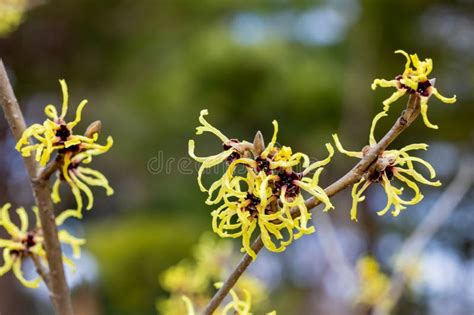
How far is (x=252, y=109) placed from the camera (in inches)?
189

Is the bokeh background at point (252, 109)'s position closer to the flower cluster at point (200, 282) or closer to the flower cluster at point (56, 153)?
the flower cluster at point (200, 282)

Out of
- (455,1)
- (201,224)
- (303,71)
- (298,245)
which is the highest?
(455,1)

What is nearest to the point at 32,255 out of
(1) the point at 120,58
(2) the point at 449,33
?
(2) the point at 449,33

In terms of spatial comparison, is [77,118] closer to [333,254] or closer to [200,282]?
[200,282]

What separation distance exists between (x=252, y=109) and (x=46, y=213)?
4076 mm

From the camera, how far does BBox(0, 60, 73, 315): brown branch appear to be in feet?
2.56

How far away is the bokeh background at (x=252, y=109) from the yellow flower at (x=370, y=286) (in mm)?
2014

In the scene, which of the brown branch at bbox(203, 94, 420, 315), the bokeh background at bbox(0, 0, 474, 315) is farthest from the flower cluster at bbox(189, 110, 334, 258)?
the bokeh background at bbox(0, 0, 474, 315)

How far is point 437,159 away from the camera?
188 inches

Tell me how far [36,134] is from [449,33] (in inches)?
176

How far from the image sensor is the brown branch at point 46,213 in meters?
0.78

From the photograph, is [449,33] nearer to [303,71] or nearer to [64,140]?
[303,71]

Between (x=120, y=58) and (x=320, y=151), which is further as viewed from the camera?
(x=120, y=58)

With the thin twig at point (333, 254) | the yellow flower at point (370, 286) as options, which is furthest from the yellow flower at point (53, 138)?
the yellow flower at point (370, 286)
